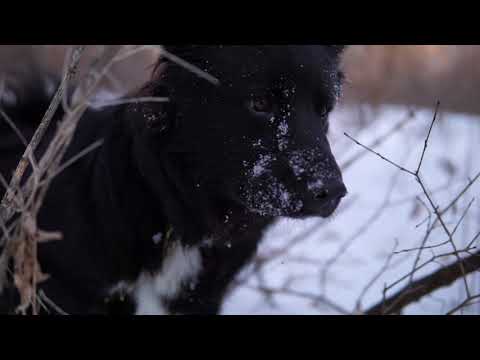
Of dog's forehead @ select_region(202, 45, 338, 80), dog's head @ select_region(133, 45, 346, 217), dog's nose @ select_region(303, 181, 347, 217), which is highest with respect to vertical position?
dog's forehead @ select_region(202, 45, 338, 80)

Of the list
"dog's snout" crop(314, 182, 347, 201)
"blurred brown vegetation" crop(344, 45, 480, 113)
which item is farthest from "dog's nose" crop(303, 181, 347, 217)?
"blurred brown vegetation" crop(344, 45, 480, 113)

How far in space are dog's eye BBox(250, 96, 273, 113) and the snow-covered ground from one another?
646 mm

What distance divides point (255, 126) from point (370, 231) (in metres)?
3.17

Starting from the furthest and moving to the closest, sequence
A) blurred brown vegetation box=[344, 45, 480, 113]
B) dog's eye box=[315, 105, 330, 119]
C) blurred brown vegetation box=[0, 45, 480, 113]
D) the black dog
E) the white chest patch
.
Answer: blurred brown vegetation box=[344, 45, 480, 113]
blurred brown vegetation box=[0, 45, 480, 113]
the white chest patch
dog's eye box=[315, 105, 330, 119]
the black dog

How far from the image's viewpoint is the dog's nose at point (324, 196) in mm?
2111

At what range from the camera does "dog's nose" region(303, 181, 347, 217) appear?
2111 millimetres

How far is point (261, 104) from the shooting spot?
2.31 metres

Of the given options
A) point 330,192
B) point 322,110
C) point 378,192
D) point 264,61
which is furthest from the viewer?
point 378,192

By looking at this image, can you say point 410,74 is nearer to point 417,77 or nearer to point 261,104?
point 417,77

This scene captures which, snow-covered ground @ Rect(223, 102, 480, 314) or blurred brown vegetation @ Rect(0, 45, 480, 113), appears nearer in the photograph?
snow-covered ground @ Rect(223, 102, 480, 314)

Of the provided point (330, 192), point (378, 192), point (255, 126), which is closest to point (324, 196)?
point (330, 192)

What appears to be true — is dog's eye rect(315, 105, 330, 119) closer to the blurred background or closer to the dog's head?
the dog's head

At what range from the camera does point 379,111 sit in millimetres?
6414
